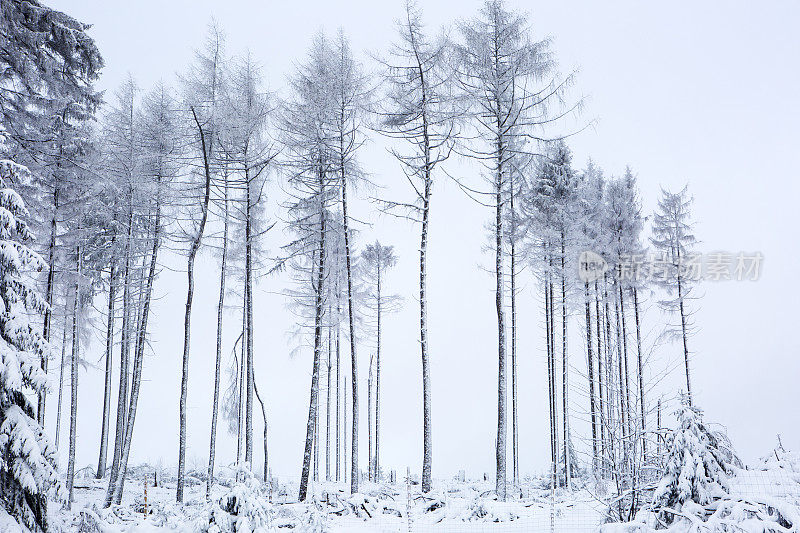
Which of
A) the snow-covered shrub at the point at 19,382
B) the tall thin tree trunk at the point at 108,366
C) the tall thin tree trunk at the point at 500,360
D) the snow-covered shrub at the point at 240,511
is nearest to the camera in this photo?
the snow-covered shrub at the point at 240,511

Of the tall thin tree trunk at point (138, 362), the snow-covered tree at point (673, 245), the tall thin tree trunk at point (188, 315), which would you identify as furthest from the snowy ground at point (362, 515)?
the snow-covered tree at point (673, 245)

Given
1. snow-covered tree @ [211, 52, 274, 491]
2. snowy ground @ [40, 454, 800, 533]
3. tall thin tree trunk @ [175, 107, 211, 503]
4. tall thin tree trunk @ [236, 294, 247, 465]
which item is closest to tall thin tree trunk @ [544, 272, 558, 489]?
snowy ground @ [40, 454, 800, 533]

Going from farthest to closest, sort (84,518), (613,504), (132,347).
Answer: (132,347), (84,518), (613,504)

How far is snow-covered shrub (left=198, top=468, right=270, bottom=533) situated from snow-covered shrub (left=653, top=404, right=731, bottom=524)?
15.6ft

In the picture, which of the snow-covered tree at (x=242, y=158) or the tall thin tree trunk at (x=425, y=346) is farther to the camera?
the snow-covered tree at (x=242, y=158)

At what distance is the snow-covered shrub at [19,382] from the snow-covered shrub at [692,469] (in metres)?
7.65

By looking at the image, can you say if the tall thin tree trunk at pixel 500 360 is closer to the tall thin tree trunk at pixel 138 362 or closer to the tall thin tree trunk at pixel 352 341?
the tall thin tree trunk at pixel 352 341

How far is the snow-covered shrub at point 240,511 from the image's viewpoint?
23.8 feet

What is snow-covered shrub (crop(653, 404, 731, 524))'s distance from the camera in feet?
19.4

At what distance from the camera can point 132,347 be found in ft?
71.1

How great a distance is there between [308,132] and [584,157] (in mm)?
12625

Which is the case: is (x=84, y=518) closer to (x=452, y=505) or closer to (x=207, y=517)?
(x=207, y=517)

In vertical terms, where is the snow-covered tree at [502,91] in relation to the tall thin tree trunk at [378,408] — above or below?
above

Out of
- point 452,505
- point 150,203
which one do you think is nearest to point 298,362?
point 150,203
